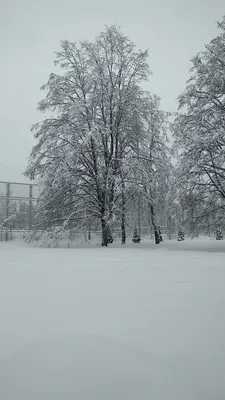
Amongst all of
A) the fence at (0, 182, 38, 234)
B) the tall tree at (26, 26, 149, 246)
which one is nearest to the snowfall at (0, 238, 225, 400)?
the tall tree at (26, 26, 149, 246)

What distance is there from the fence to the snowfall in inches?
591

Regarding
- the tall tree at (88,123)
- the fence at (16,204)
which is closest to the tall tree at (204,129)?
the tall tree at (88,123)

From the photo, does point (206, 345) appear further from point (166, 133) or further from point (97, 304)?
point (166, 133)

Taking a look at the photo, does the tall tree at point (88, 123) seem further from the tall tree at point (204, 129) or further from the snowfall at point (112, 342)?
the snowfall at point (112, 342)

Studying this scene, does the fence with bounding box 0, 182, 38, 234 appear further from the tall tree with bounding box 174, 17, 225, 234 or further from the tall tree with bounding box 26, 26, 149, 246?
the tall tree with bounding box 174, 17, 225, 234

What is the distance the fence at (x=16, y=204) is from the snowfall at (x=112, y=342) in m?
15.0

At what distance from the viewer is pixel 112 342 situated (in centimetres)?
215

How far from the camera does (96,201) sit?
15.1 m

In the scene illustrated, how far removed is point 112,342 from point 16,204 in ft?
57.6

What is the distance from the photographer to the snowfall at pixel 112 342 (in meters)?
1.66

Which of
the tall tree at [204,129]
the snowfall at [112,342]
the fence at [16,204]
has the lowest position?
the snowfall at [112,342]

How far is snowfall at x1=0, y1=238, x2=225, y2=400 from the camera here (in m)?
1.66

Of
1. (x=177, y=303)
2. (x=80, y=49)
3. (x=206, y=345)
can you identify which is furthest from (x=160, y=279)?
(x=80, y=49)

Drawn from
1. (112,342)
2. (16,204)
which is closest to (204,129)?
(16,204)
